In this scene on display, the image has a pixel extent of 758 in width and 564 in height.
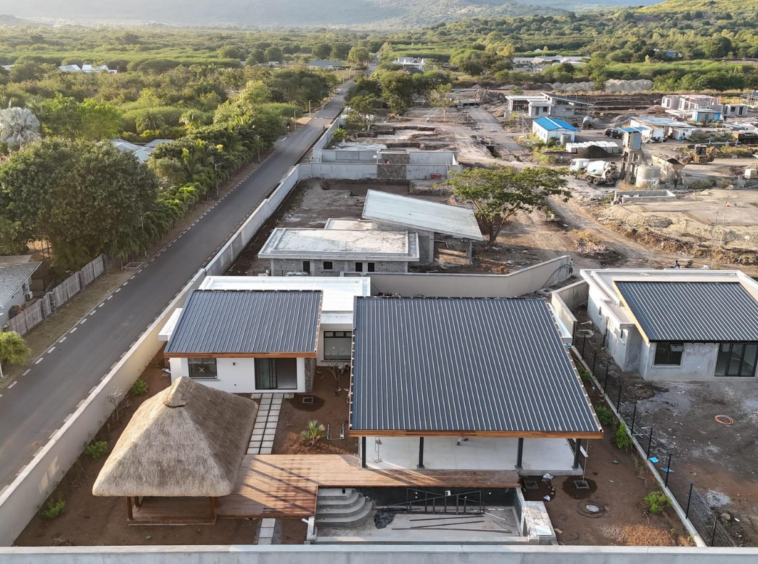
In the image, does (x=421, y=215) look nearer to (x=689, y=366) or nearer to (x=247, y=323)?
(x=247, y=323)

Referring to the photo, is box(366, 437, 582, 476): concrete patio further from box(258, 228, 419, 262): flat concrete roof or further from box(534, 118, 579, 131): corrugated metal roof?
box(534, 118, 579, 131): corrugated metal roof

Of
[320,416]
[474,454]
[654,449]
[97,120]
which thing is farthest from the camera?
[97,120]

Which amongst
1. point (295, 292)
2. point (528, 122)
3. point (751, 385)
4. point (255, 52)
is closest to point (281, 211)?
point (295, 292)

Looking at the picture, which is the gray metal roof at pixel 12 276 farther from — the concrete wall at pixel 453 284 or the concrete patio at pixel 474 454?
the concrete patio at pixel 474 454

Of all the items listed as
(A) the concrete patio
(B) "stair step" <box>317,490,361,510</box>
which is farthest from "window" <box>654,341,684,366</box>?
(B) "stair step" <box>317,490,361,510</box>

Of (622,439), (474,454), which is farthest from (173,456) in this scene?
(622,439)

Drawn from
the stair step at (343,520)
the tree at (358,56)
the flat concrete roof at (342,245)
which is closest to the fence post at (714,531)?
the stair step at (343,520)

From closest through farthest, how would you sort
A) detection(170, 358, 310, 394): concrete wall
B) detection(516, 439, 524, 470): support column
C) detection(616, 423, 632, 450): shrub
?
detection(516, 439, 524, 470): support column, detection(616, 423, 632, 450): shrub, detection(170, 358, 310, 394): concrete wall
